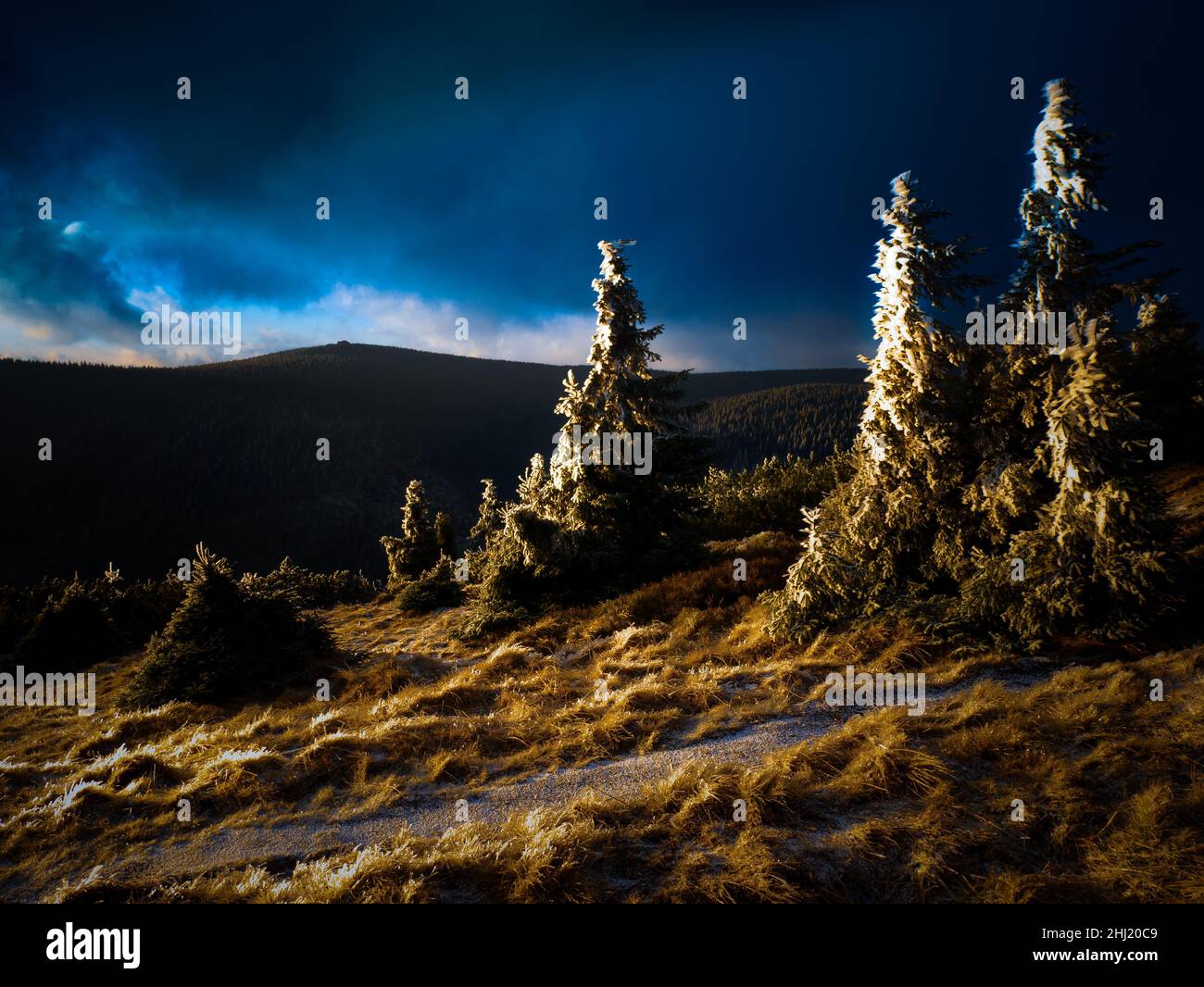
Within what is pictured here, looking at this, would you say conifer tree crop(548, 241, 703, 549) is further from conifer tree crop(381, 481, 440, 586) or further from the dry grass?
conifer tree crop(381, 481, 440, 586)

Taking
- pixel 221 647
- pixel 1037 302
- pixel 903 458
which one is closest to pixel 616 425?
pixel 903 458

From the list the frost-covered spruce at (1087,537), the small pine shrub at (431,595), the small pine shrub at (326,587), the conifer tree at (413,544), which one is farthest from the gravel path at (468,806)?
the conifer tree at (413,544)

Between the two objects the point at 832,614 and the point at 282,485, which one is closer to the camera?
the point at 832,614

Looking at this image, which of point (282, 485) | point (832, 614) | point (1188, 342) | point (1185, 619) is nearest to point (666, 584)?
point (832, 614)

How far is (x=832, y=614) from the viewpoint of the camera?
10484 mm

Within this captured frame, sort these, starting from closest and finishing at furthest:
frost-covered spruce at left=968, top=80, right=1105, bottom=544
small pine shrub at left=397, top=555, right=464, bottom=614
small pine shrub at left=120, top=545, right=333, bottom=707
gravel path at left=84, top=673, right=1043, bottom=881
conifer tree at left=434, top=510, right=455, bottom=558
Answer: gravel path at left=84, top=673, right=1043, bottom=881
frost-covered spruce at left=968, top=80, right=1105, bottom=544
small pine shrub at left=120, top=545, right=333, bottom=707
small pine shrub at left=397, top=555, right=464, bottom=614
conifer tree at left=434, top=510, right=455, bottom=558

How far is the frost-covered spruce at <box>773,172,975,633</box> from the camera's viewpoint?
33.4 ft

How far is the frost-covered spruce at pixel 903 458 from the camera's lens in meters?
10.2

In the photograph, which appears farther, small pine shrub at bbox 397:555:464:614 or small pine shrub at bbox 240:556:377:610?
small pine shrub at bbox 240:556:377:610

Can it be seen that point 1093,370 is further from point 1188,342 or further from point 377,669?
point 1188,342

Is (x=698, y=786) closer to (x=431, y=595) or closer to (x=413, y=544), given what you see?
(x=431, y=595)

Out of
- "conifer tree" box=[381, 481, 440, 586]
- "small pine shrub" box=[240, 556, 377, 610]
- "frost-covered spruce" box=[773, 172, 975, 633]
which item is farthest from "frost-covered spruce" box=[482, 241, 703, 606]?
"conifer tree" box=[381, 481, 440, 586]
